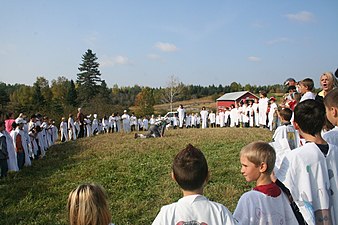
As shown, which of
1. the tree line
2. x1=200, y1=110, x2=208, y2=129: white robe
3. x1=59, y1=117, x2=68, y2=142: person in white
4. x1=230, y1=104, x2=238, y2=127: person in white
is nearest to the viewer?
x1=59, y1=117, x2=68, y2=142: person in white

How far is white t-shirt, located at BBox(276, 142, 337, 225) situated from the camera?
276 centimetres

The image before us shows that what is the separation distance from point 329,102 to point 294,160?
0.71 m

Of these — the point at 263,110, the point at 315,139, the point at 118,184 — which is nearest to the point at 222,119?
the point at 263,110

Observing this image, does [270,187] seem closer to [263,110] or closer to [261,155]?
[261,155]

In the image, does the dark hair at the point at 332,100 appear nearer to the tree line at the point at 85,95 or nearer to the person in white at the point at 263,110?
the person in white at the point at 263,110

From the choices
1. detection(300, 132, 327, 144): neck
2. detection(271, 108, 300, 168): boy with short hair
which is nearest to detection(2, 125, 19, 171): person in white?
detection(271, 108, 300, 168): boy with short hair

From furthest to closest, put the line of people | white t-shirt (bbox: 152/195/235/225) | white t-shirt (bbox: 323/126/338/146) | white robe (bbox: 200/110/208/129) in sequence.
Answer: white robe (bbox: 200/110/208/129) → the line of people → white t-shirt (bbox: 323/126/338/146) → white t-shirt (bbox: 152/195/235/225)

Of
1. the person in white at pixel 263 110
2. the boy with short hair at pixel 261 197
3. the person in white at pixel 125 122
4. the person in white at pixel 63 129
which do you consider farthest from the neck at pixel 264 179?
the person in white at pixel 125 122

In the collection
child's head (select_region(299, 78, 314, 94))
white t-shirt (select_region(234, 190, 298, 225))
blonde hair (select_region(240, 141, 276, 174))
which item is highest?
child's head (select_region(299, 78, 314, 94))

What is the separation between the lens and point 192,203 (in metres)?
2.20

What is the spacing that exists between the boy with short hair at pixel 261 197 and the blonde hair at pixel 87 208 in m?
1.04

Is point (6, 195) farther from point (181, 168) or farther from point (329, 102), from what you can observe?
point (329, 102)

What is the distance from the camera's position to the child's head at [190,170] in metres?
2.24

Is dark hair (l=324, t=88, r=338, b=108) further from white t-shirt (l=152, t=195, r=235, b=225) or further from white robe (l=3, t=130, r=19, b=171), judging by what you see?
white robe (l=3, t=130, r=19, b=171)
